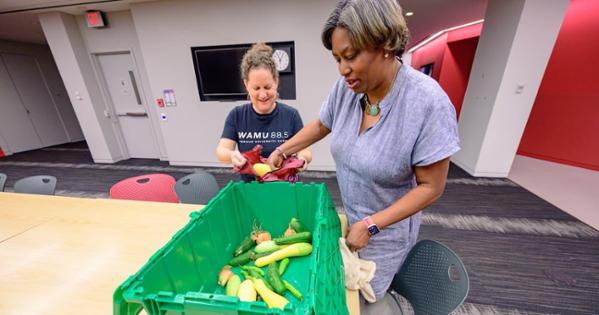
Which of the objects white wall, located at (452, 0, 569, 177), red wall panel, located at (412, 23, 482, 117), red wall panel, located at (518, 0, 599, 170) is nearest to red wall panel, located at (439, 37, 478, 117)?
red wall panel, located at (412, 23, 482, 117)

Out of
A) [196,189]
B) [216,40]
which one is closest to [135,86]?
[216,40]

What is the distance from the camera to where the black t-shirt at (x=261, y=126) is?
1.25 m

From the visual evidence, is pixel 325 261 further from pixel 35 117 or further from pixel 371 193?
pixel 35 117

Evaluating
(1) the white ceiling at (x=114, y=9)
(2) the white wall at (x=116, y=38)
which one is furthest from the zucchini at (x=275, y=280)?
(2) the white wall at (x=116, y=38)

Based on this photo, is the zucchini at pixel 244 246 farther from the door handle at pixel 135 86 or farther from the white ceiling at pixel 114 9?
the door handle at pixel 135 86

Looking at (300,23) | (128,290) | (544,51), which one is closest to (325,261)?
(128,290)

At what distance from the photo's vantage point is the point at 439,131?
22.3 inches

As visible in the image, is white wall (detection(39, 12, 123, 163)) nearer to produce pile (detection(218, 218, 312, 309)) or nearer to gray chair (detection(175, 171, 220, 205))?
gray chair (detection(175, 171, 220, 205))

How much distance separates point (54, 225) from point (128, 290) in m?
0.97

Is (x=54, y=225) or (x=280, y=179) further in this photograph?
(x=54, y=225)

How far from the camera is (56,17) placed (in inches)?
130

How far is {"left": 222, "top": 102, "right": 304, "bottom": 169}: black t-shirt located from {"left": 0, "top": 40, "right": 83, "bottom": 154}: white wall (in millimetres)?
7141

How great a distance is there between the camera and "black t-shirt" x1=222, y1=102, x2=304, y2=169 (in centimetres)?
125

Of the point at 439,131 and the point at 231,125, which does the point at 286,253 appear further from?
the point at 231,125
